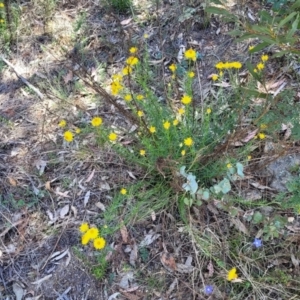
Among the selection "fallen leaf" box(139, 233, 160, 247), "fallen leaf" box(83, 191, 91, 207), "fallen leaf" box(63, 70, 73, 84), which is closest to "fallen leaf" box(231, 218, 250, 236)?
"fallen leaf" box(139, 233, 160, 247)

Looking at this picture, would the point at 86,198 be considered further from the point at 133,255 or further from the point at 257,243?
the point at 257,243

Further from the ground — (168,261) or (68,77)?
(68,77)

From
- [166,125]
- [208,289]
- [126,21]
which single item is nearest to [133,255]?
[208,289]

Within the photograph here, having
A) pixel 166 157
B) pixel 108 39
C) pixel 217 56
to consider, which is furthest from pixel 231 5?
pixel 166 157

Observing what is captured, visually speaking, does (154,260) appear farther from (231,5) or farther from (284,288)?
(231,5)

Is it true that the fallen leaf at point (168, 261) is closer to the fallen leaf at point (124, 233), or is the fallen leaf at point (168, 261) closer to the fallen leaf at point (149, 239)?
the fallen leaf at point (149, 239)

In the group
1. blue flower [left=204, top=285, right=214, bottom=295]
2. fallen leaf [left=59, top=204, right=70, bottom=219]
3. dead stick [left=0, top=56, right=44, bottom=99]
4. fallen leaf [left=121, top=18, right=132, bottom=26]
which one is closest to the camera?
blue flower [left=204, top=285, right=214, bottom=295]

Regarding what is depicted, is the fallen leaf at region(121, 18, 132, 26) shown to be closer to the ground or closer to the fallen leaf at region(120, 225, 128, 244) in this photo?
the ground

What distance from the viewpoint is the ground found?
86.7 inches

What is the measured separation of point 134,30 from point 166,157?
1.42 m

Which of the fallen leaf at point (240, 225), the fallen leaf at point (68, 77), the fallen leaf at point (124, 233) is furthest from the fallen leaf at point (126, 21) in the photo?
the fallen leaf at point (240, 225)

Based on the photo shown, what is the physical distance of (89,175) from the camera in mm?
2557

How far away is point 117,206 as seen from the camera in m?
2.27

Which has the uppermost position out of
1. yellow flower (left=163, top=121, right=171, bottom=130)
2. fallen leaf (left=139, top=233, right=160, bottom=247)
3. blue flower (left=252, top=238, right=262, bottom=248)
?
yellow flower (left=163, top=121, right=171, bottom=130)
